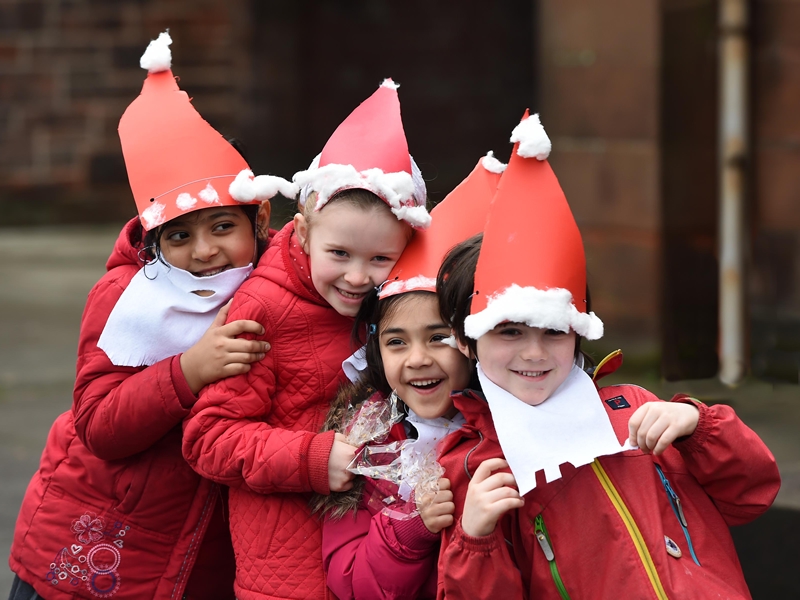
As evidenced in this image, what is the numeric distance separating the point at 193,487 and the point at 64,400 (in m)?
3.29

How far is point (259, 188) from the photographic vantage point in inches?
105

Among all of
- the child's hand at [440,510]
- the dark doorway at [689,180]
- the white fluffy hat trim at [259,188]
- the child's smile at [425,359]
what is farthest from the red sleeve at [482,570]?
the dark doorway at [689,180]

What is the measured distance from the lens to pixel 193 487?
2.84 m

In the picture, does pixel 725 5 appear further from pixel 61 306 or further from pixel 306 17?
pixel 306 17

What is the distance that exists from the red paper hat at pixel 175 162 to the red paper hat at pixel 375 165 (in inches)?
5.5

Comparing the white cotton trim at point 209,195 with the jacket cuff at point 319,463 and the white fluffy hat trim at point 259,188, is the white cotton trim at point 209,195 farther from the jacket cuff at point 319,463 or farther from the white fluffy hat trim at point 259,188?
the jacket cuff at point 319,463

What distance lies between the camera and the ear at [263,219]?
2879 mm

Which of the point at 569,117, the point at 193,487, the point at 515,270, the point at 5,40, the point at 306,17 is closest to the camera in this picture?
the point at 515,270

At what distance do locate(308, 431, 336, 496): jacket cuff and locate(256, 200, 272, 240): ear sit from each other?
2.07 ft

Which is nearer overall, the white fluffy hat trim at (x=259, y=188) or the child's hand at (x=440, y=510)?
the child's hand at (x=440, y=510)

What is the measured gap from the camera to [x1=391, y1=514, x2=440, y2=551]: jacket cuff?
7.68ft

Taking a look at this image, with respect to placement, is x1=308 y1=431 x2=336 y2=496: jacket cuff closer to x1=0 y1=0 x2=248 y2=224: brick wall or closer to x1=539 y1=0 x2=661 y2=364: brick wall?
x1=539 y1=0 x2=661 y2=364: brick wall

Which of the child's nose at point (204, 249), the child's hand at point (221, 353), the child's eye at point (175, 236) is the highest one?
the child's eye at point (175, 236)

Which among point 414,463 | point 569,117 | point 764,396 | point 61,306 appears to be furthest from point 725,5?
point 61,306
